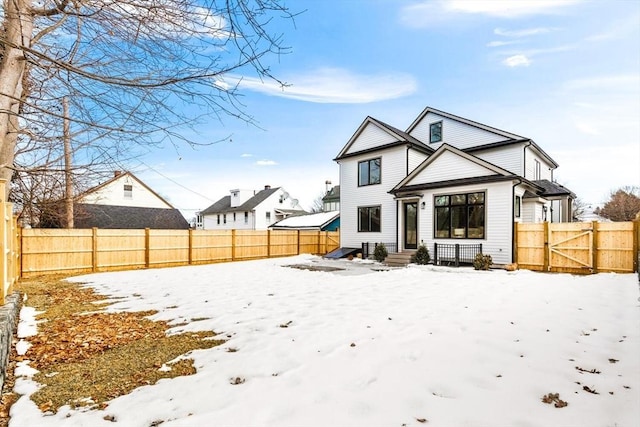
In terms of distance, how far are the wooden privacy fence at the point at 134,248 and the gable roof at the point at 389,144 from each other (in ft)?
19.1

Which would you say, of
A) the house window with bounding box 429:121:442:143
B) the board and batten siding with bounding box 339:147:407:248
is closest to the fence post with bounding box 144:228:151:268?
the board and batten siding with bounding box 339:147:407:248

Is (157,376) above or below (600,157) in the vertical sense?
below

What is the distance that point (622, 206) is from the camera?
35.6 m

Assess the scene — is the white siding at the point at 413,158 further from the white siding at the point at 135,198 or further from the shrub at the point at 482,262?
the white siding at the point at 135,198

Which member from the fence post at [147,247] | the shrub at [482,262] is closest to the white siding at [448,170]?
the shrub at [482,262]

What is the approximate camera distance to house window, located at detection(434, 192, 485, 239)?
40.7 ft

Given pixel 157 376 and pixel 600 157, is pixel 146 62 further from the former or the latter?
pixel 600 157

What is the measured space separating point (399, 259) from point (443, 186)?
3.55 meters

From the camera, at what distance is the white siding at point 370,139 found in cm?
1609

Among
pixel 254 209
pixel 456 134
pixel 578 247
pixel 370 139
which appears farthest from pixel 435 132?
pixel 254 209

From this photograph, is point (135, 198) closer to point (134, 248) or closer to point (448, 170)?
point (134, 248)

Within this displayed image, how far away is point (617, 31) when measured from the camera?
6039 mm

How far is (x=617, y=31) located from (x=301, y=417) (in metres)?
8.46

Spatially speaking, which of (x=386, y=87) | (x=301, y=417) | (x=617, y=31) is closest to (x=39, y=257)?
(x=301, y=417)
